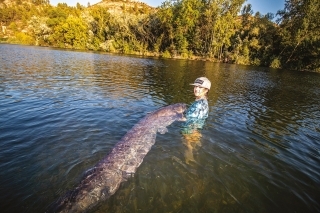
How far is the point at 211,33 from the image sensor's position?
7025 centimetres

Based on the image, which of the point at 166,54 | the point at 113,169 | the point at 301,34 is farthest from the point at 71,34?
the point at 113,169

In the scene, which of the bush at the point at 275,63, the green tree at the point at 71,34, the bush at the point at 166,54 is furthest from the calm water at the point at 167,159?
the green tree at the point at 71,34

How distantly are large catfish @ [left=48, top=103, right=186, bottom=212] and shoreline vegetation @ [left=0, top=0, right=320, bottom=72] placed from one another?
65.7 m

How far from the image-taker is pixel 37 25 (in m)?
97.4

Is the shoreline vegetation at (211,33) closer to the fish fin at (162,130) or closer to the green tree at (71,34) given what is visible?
the green tree at (71,34)

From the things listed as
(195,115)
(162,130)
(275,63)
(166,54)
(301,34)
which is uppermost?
(301,34)

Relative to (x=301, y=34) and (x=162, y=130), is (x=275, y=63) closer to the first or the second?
(x=301, y=34)

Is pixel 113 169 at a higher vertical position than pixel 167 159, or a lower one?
higher

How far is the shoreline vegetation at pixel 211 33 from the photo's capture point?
60.1m

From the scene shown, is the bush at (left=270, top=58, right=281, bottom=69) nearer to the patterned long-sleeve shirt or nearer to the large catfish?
the patterned long-sleeve shirt

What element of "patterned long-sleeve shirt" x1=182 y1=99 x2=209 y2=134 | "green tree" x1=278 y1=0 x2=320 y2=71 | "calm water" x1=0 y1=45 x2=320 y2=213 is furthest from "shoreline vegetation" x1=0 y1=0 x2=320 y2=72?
"patterned long-sleeve shirt" x1=182 y1=99 x2=209 y2=134

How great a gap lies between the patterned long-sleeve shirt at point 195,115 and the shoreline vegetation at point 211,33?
64.2m

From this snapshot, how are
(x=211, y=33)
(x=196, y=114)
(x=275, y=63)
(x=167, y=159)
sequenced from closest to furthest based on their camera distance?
(x=167, y=159) → (x=196, y=114) → (x=275, y=63) → (x=211, y=33)

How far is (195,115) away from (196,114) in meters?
0.06
